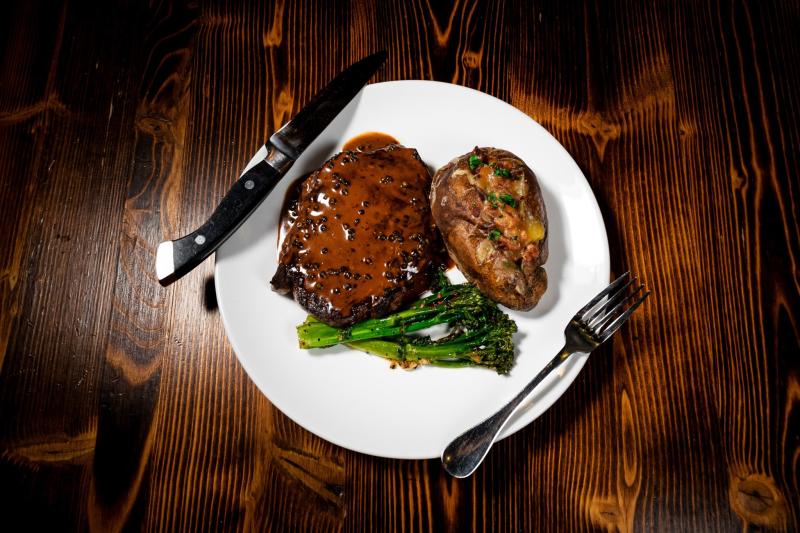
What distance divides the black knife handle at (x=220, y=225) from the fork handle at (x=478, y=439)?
1.67 meters

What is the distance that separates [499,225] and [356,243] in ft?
2.48

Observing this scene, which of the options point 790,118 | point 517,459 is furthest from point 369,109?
point 790,118

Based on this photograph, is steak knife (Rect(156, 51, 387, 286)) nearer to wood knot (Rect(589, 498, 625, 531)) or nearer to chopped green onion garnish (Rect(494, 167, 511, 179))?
chopped green onion garnish (Rect(494, 167, 511, 179))

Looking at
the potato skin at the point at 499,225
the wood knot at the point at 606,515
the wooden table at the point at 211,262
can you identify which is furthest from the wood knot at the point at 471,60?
the wood knot at the point at 606,515

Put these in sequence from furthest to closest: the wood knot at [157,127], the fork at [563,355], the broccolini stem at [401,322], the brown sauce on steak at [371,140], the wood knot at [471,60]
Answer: the wood knot at [471,60] → the wood knot at [157,127] → the brown sauce on steak at [371,140] → the broccolini stem at [401,322] → the fork at [563,355]

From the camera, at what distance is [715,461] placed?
10.8 ft

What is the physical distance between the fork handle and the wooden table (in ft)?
1.51

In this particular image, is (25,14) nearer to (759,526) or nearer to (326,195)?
(326,195)

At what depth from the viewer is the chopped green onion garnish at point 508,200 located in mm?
2730

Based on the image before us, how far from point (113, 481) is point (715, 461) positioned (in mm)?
3589

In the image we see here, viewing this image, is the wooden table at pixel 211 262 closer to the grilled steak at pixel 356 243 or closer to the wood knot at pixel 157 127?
the wood knot at pixel 157 127

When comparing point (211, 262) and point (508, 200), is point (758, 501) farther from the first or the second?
point (211, 262)

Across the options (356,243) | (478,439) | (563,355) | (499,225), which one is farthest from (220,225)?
(563,355)

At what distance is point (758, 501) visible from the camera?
10.6 ft
